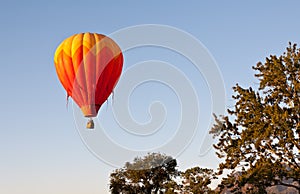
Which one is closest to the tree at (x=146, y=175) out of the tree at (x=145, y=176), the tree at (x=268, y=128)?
the tree at (x=145, y=176)

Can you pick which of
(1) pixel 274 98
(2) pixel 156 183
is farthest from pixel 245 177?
(2) pixel 156 183

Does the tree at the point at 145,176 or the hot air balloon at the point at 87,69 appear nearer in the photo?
the hot air balloon at the point at 87,69

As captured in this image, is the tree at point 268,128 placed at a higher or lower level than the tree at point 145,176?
lower

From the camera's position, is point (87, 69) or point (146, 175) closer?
point (87, 69)

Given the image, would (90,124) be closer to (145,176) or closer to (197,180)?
(197,180)

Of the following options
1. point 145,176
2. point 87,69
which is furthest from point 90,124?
point 145,176

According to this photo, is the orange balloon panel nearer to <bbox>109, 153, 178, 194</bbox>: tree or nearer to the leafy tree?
the leafy tree

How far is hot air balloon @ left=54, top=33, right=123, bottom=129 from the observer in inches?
1432

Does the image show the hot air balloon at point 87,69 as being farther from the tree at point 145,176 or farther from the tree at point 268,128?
the tree at point 145,176

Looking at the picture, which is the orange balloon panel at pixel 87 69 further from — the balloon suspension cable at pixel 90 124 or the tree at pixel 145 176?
the tree at pixel 145 176

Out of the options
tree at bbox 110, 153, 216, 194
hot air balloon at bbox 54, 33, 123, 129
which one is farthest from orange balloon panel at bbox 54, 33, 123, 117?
tree at bbox 110, 153, 216, 194

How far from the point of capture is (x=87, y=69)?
120 ft

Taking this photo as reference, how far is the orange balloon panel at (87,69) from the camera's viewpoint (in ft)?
119

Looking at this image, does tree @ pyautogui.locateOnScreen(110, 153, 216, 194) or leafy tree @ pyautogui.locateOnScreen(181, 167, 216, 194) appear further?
tree @ pyautogui.locateOnScreen(110, 153, 216, 194)
